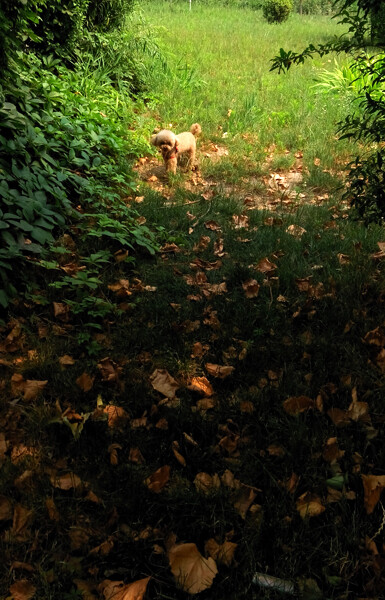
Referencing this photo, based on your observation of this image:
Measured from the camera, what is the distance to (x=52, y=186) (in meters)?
3.61

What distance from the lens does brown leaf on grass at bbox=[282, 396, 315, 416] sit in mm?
2141

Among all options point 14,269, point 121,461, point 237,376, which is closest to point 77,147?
point 14,269

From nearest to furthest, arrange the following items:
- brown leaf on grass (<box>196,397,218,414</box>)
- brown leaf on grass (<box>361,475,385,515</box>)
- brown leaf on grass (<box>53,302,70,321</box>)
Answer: brown leaf on grass (<box>361,475,385,515</box>) < brown leaf on grass (<box>196,397,218,414</box>) < brown leaf on grass (<box>53,302,70,321</box>)

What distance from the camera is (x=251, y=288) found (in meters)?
3.13

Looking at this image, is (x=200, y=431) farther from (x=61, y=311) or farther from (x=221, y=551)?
(x=61, y=311)

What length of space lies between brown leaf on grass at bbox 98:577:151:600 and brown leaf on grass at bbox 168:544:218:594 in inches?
4.1

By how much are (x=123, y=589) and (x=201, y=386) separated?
103 cm

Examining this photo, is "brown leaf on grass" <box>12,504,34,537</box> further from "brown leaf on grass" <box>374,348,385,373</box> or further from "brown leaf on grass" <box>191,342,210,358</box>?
"brown leaf on grass" <box>374,348,385,373</box>

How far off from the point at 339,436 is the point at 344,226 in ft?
8.31

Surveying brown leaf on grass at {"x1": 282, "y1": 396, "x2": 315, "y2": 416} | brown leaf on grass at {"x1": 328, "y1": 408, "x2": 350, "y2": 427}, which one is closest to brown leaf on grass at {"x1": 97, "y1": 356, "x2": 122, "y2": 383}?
brown leaf on grass at {"x1": 282, "y1": 396, "x2": 315, "y2": 416}

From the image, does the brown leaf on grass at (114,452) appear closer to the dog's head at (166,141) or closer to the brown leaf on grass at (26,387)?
the brown leaf on grass at (26,387)

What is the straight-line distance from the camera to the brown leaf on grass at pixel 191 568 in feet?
4.84

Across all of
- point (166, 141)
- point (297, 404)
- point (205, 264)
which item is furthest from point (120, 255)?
point (166, 141)

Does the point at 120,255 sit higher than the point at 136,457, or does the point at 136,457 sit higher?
the point at 120,255
